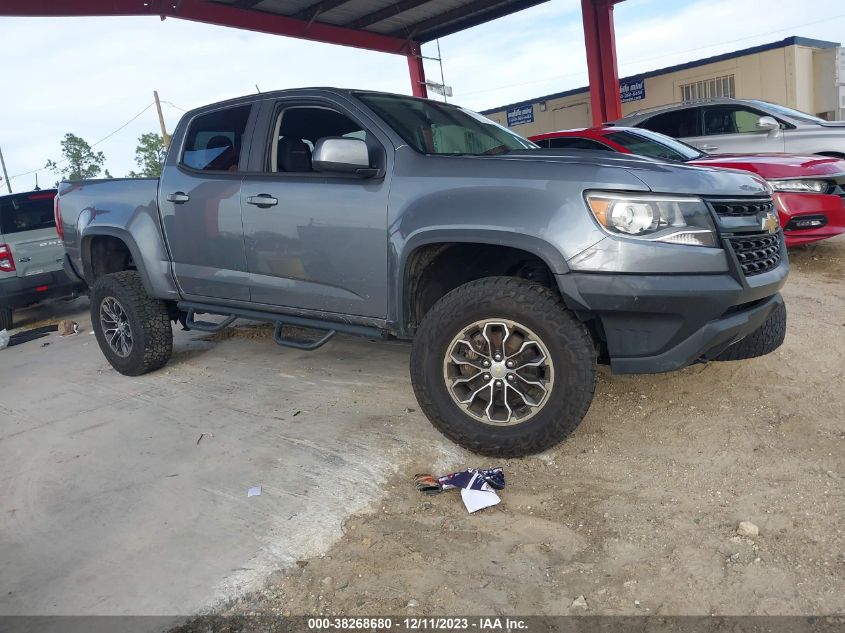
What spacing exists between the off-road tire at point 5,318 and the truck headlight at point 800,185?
27.8ft

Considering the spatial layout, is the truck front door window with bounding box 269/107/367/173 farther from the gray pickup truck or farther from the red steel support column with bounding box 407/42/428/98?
the red steel support column with bounding box 407/42/428/98

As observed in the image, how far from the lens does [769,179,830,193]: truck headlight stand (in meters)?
6.20

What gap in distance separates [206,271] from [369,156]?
1.55 meters

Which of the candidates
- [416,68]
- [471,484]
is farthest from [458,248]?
[416,68]

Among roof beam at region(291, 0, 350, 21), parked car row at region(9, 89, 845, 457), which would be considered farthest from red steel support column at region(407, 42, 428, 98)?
parked car row at region(9, 89, 845, 457)

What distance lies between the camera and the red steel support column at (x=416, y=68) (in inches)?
698

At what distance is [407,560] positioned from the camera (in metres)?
2.51

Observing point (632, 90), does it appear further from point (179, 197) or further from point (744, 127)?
point (179, 197)

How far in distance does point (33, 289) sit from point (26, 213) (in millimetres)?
970

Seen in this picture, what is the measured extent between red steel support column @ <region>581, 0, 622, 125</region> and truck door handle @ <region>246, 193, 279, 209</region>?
514 inches

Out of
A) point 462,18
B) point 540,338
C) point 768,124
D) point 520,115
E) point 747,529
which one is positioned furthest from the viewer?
point 520,115

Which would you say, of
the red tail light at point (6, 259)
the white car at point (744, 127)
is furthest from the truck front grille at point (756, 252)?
the red tail light at point (6, 259)

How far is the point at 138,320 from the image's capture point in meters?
→ 4.93

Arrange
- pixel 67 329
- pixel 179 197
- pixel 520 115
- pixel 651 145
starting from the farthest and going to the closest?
pixel 520 115 < pixel 67 329 < pixel 651 145 < pixel 179 197
